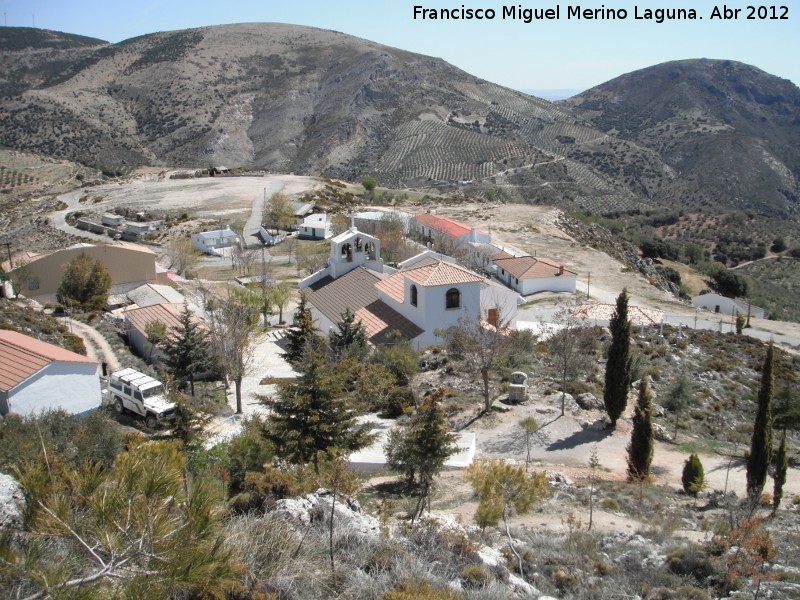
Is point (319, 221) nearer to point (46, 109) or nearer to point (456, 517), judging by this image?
point (456, 517)

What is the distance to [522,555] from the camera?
1063 centimetres

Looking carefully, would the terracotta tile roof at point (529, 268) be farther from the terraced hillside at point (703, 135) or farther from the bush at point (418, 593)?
the terraced hillside at point (703, 135)

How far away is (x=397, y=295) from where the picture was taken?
99.7 feet

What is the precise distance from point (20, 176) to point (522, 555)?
9609 cm

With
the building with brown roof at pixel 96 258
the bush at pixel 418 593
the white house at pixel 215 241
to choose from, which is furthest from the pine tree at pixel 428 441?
the white house at pixel 215 241

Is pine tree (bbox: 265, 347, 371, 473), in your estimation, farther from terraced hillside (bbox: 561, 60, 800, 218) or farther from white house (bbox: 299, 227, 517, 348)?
terraced hillside (bbox: 561, 60, 800, 218)

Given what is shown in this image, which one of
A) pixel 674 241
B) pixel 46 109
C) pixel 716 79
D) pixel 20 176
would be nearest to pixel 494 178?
pixel 674 241

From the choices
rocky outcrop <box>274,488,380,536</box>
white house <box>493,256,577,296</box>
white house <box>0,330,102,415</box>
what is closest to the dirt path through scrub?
white house <box>0,330,102,415</box>

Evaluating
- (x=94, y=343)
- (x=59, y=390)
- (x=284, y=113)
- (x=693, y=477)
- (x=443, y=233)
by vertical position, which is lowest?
(x=693, y=477)

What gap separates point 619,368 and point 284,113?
127 meters

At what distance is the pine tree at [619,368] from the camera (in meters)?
21.4

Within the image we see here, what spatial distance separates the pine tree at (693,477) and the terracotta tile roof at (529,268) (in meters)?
27.7

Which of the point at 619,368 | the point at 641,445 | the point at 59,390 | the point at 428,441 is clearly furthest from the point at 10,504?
the point at 619,368

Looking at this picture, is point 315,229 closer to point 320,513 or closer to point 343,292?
point 343,292
